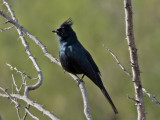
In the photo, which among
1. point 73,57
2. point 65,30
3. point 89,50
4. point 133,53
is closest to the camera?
point 133,53

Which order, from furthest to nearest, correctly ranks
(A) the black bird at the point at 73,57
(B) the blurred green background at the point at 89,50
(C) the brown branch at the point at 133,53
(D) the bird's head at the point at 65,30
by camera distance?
1. (B) the blurred green background at the point at 89,50
2. (D) the bird's head at the point at 65,30
3. (A) the black bird at the point at 73,57
4. (C) the brown branch at the point at 133,53

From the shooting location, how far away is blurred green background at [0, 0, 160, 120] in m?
21.5

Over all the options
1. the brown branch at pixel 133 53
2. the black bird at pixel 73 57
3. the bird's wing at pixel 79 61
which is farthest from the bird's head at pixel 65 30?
the brown branch at pixel 133 53

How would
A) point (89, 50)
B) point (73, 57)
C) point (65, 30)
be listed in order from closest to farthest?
1. point (73, 57)
2. point (65, 30)
3. point (89, 50)

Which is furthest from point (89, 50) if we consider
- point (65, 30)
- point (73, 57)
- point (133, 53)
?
point (133, 53)

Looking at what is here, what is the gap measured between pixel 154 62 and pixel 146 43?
1057 millimetres

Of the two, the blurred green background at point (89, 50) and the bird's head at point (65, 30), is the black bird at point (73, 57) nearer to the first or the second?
the bird's head at point (65, 30)

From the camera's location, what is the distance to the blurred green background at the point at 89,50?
21.5 meters

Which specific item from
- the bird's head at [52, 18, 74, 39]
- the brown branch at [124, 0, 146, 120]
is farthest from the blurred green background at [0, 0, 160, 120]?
the brown branch at [124, 0, 146, 120]

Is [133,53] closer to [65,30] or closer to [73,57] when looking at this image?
[73,57]

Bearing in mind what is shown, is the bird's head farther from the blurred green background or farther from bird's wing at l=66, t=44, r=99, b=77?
the blurred green background

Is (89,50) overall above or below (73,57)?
above

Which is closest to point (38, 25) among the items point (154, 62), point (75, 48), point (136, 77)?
point (154, 62)

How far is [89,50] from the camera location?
21.8 meters
